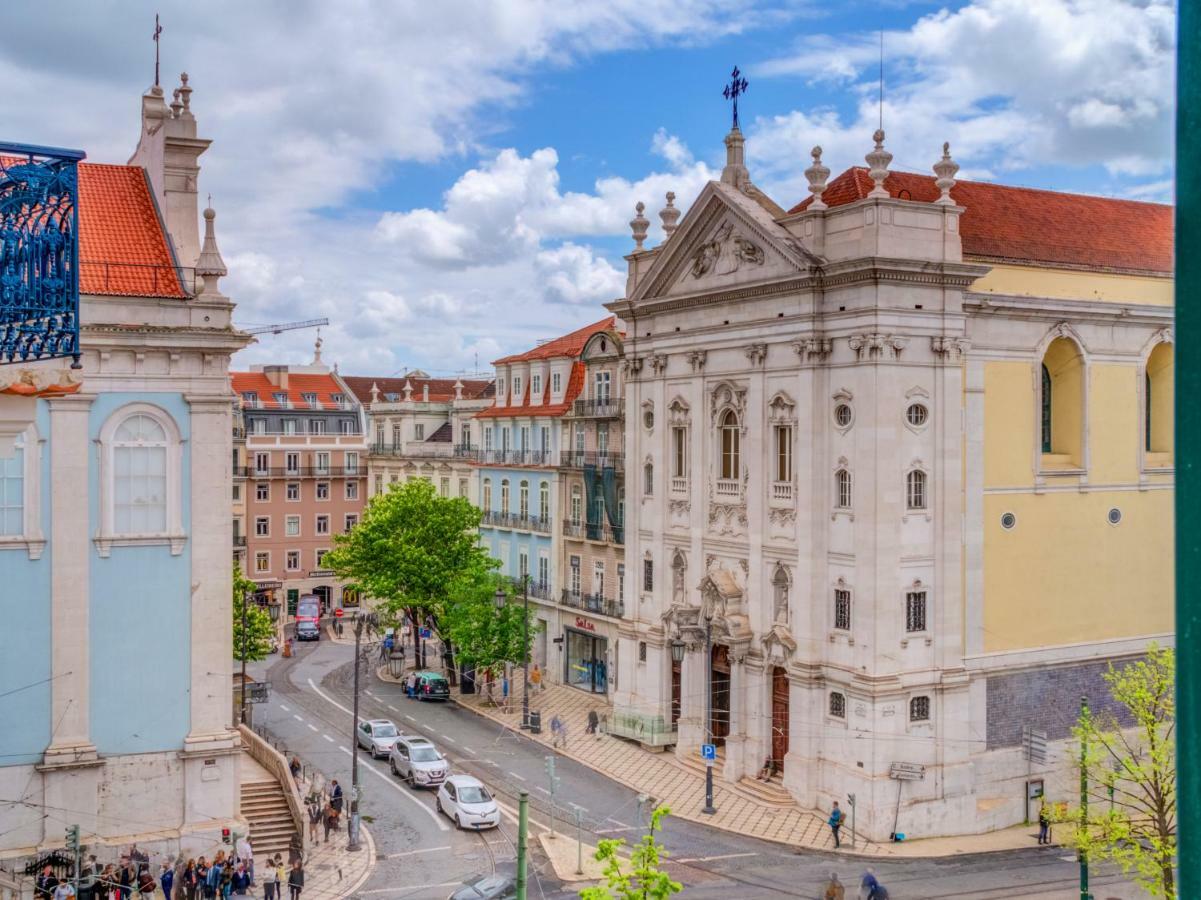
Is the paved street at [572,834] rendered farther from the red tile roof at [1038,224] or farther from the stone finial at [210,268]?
the red tile roof at [1038,224]

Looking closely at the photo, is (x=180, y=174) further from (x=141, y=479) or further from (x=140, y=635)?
(x=140, y=635)

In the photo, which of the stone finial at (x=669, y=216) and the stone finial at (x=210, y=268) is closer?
the stone finial at (x=210, y=268)

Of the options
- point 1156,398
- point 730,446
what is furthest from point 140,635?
point 1156,398

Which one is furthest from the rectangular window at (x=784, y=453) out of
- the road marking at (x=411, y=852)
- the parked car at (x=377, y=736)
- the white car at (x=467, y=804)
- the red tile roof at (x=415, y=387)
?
the red tile roof at (x=415, y=387)

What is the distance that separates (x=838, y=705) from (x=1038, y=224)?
19.9m

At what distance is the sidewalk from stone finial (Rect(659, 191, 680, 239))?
69.7ft

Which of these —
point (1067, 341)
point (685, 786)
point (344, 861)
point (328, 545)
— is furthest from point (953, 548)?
point (328, 545)

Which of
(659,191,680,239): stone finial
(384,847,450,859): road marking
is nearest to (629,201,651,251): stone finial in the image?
(659,191,680,239): stone finial

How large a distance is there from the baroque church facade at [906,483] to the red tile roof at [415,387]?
162 ft

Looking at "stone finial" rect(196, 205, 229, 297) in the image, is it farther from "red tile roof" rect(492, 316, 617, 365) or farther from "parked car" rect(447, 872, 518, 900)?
"red tile roof" rect(492, 316, 617, 365)

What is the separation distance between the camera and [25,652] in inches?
1222

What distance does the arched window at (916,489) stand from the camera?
4040cm

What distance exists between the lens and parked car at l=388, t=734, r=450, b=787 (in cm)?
4378

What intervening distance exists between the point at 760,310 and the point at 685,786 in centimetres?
1751
